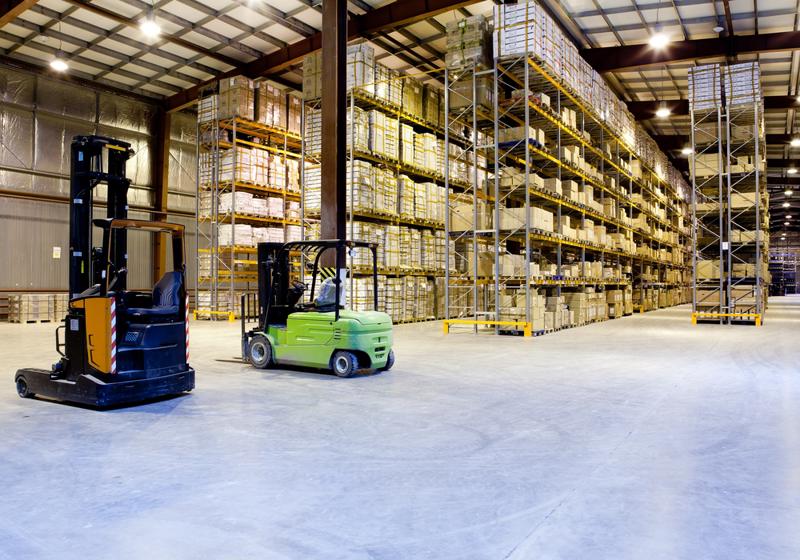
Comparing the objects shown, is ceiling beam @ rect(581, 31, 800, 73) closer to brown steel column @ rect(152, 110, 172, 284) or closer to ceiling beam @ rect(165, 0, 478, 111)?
ceiling beam @ rect(165, 0, 478, 111)

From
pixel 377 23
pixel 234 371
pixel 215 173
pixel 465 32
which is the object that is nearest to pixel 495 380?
pixel 234 371

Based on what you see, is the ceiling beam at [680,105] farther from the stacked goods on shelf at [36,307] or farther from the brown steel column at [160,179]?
the stacked goods on shelf at [36,307]

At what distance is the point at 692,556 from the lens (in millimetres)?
2545

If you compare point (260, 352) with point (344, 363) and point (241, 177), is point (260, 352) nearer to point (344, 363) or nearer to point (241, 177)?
point (344, 363)

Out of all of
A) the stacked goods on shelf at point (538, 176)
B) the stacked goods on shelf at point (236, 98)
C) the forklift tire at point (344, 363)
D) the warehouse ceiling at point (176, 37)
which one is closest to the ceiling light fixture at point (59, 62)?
the warehouse ceiling at point (176, 37)

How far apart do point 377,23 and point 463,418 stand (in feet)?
39.6

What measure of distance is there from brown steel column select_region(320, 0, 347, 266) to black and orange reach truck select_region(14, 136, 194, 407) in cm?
486

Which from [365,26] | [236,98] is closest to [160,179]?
[236,98]

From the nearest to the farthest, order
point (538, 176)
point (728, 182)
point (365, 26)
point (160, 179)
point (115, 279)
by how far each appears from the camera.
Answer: point (115, 279) < point (538, 176) < point (365, 26) < point (728, 182) < point (160, 179)

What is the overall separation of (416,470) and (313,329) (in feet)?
13.9

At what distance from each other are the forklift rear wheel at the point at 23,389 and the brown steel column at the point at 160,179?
14.4 metres

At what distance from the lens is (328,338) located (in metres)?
7.61

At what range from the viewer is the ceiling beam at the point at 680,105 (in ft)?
71.9

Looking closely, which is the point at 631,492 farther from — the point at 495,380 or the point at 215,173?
the point at 215,173
